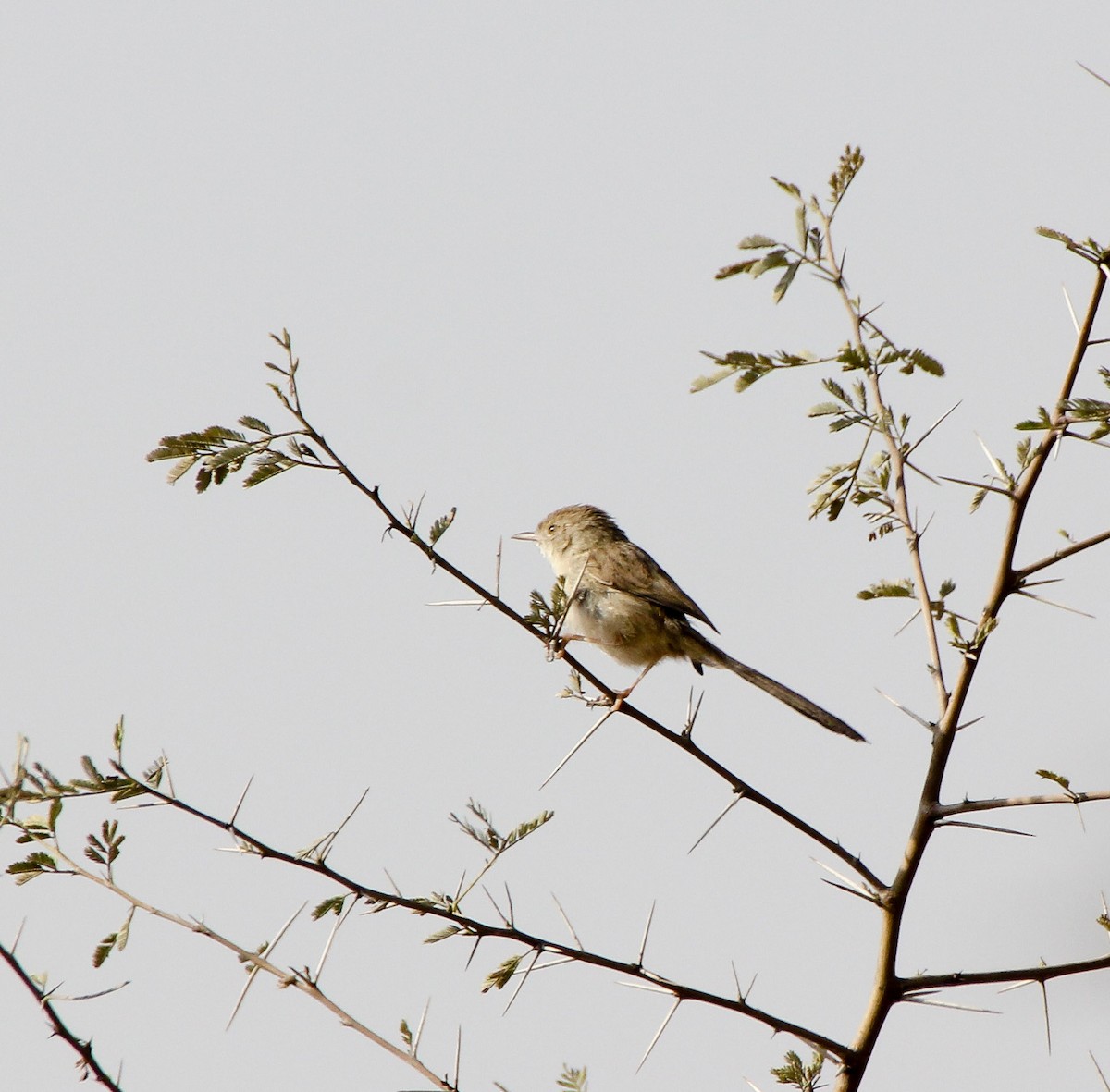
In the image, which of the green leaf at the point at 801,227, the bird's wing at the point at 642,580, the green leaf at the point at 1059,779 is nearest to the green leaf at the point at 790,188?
the green leaf at the point at 801,227

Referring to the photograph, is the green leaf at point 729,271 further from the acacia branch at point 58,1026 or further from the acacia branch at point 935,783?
the acacia branch at point 58,1026

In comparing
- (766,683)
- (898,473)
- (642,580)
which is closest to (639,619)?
(642,580)

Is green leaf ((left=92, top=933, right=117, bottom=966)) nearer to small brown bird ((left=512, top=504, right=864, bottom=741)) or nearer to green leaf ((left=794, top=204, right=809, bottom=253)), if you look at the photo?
green leaf ((left=794, top=204, right=809, bottom=253))

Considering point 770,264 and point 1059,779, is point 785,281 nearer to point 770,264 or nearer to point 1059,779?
point 770,264

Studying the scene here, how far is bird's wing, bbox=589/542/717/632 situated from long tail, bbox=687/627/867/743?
0.16m

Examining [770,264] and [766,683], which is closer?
[770,264]

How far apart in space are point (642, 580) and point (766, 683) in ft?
3.27

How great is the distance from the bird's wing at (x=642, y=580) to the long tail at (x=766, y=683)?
0.16 meters

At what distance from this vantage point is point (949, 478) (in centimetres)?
364

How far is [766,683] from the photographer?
265 inches

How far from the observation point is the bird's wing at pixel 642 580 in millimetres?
7230

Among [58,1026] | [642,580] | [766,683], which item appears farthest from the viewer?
[642,580]

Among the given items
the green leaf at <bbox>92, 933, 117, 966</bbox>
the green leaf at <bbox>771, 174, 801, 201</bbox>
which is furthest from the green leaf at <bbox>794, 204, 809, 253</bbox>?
the green leaf at <bbox>92, 933, 117, 966</bbox>

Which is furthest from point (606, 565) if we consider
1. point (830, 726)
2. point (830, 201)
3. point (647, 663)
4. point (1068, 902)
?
point (1068, 902)
